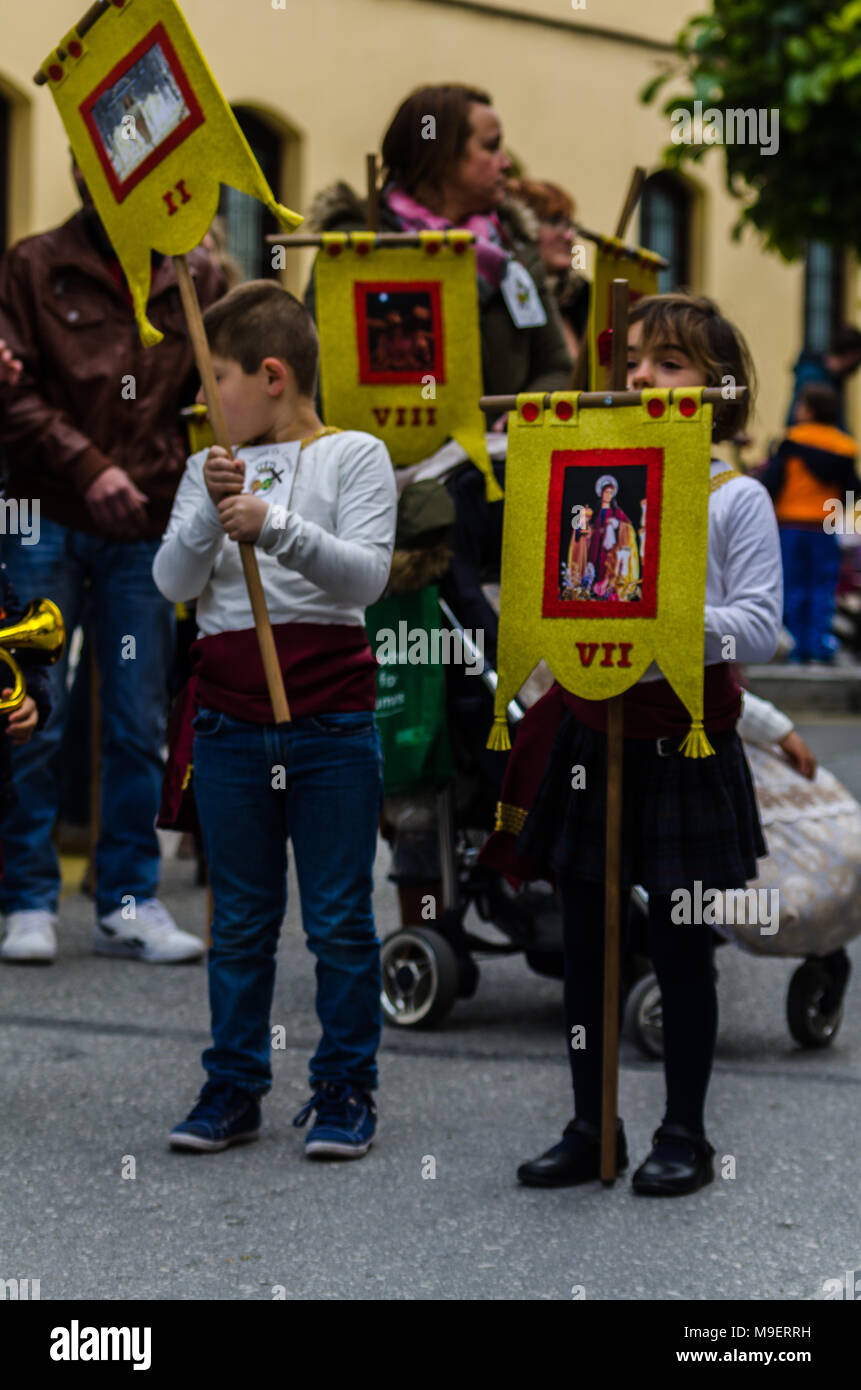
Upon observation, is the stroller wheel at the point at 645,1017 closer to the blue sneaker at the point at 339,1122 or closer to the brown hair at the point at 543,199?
the blue sneaker at the point at 339,1122

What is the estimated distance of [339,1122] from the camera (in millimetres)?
4020

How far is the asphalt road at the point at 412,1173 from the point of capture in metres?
3.39

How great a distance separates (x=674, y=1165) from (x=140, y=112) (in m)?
2.10

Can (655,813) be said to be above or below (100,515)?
below

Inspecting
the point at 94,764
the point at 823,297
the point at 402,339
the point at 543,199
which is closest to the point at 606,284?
the point at 402,339

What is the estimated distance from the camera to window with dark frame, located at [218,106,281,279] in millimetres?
14695

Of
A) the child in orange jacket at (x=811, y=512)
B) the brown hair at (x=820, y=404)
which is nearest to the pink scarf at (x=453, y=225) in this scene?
the child in orange jacket at (x=811, y=512)

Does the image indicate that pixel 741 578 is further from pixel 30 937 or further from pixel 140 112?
pixel 30 937

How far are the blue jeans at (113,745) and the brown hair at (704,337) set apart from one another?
209cm

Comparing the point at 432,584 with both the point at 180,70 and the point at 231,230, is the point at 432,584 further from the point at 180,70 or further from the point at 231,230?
the point at 231,230

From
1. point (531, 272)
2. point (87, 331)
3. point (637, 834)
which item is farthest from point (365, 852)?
point (87, 331)

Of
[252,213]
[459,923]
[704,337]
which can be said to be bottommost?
[459,923]

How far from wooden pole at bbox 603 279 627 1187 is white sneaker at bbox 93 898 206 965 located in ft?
6.70

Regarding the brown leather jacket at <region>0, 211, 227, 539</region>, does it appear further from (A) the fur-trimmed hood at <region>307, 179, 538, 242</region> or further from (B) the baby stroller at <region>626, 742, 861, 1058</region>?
(B) the baby stroller at <region>626, 742, 861, 1058</region>
